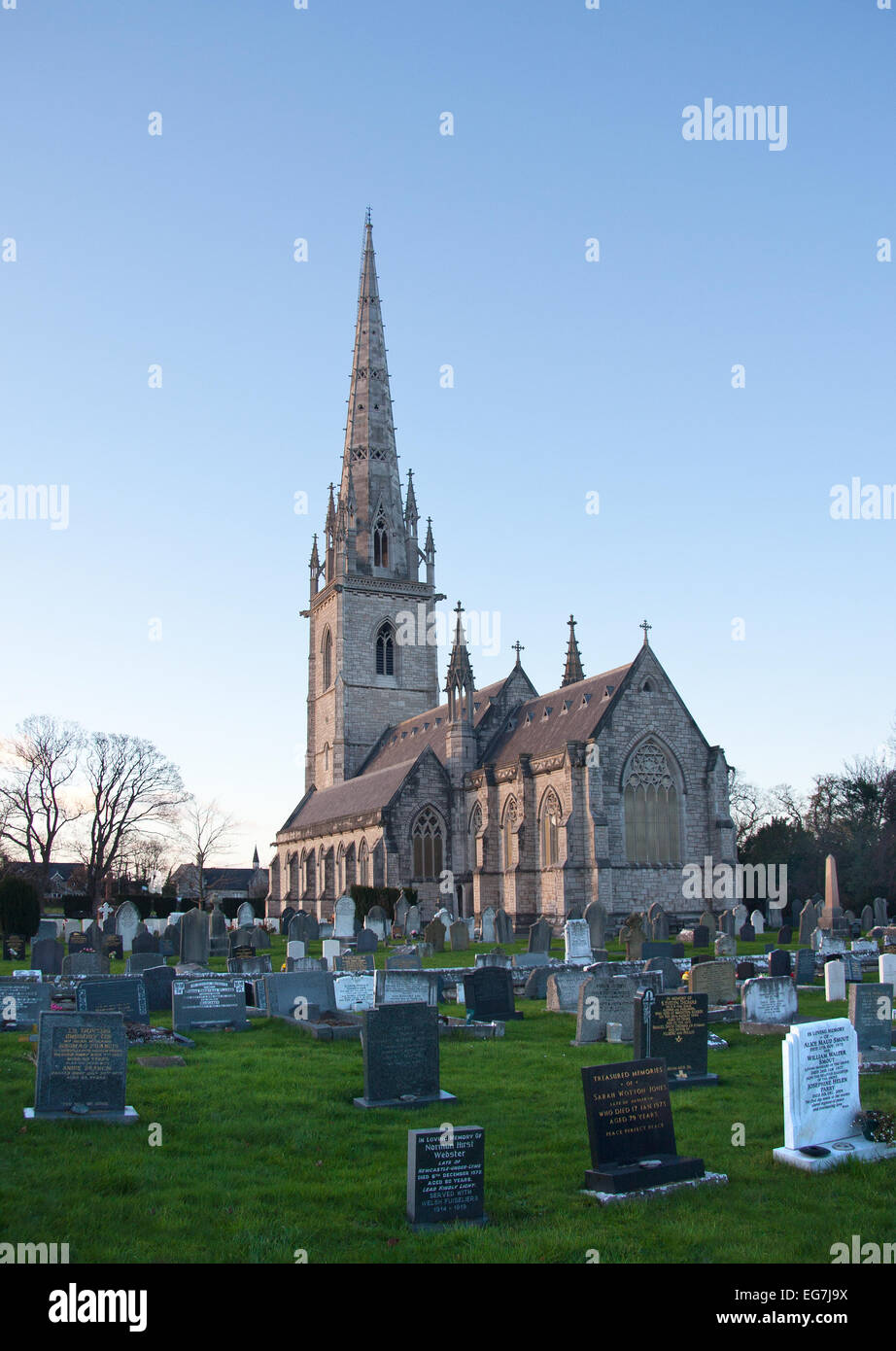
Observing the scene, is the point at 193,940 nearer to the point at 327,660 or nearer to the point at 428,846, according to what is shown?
the point at 428,846

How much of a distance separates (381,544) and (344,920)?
104 feet

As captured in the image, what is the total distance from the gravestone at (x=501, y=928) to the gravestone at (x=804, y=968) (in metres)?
12.4

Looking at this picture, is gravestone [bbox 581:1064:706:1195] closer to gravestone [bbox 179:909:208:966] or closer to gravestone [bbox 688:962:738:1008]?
gravestone [bbox 688:962:738:1008]

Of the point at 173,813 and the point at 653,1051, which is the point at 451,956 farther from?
the point at 173,813

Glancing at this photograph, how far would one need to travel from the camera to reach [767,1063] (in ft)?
39.4

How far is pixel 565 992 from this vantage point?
15930 mm

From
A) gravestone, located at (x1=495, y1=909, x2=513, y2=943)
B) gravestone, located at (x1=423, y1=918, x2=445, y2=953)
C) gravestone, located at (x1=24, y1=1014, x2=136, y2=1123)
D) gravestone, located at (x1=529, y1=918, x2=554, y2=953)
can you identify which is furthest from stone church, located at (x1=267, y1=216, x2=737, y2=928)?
gravestone, located at (x1=24, y1=1014, x2=136, y2=1123)

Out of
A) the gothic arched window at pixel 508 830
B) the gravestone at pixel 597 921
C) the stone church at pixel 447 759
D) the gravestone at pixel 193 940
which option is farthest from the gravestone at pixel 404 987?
the gothic arched window at pixel 508 830

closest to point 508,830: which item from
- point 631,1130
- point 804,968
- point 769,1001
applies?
point 804,968

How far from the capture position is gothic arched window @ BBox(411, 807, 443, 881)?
42.7m

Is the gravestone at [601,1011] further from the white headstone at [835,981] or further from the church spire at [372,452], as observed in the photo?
the church spire at [372,452]

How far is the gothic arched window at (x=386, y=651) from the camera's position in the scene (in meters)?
57.2

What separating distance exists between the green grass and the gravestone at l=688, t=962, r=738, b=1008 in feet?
13.5
